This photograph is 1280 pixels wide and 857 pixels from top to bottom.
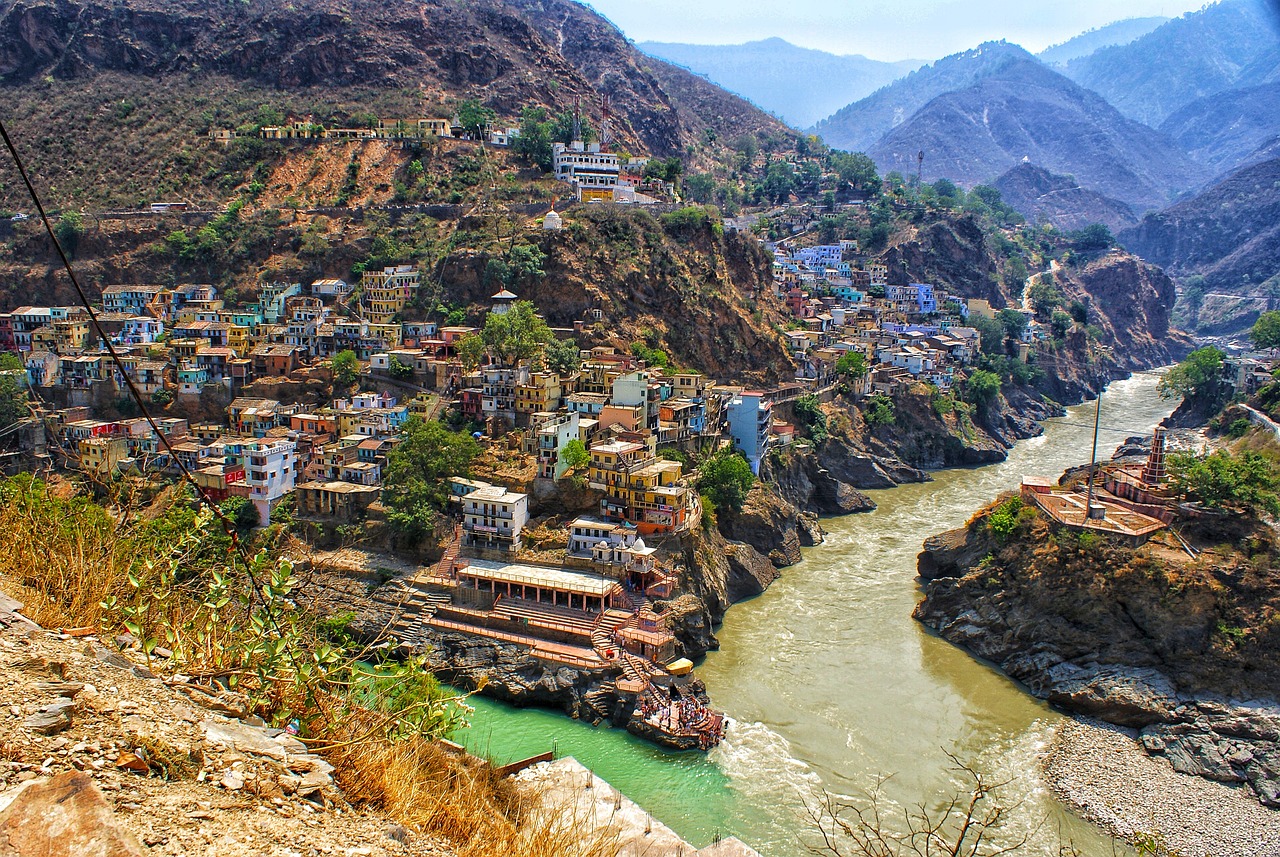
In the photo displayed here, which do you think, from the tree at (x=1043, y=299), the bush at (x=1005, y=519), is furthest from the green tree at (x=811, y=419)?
the tree at (x=1043, y=299)

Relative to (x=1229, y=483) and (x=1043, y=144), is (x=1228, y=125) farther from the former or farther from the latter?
(x=1229, y=483)

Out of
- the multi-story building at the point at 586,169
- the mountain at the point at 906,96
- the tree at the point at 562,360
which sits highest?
the mountain at the point at 906,96

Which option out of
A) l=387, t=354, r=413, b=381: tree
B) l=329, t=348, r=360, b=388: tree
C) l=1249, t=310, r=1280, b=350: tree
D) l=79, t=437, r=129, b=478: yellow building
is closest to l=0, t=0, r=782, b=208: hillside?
l=329, t=348, r=360, b=388: tree

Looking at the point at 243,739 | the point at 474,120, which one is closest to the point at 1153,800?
the point at 243,739

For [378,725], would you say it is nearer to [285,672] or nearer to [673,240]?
[285,672]

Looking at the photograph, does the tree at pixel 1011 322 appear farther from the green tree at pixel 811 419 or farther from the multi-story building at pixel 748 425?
the multi-story building at pixel 748 425

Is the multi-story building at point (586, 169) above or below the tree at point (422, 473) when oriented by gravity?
above
